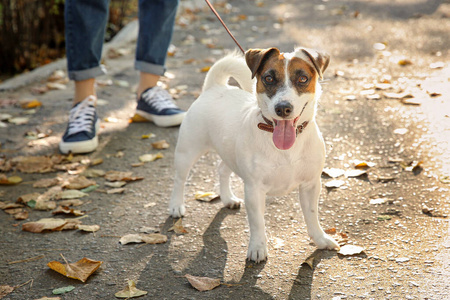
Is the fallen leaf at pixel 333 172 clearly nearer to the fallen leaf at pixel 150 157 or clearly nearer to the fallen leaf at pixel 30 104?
the fallen leaf at pixel 150 157

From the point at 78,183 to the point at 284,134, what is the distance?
2053 millimetres

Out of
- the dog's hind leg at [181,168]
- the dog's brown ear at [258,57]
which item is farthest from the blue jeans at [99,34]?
the dog's brown ear at [258,57]

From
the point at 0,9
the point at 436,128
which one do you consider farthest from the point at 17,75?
the point at 436,128

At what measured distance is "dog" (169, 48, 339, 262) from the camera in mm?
2656

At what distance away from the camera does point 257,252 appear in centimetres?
288

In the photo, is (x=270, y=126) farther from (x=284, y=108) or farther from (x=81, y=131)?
(x=81, y=131)

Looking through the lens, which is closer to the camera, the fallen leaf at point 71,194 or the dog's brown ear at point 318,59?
the dog's brown ear at point 318,59

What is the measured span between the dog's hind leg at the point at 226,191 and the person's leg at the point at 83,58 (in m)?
1.64

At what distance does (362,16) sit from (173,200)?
657 cm

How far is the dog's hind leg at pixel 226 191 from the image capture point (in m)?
3.56

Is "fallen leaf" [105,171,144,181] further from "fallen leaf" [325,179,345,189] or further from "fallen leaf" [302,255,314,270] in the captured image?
"fallen leaf" [302,255,314,270]

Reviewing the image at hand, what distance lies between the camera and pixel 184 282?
2787mm

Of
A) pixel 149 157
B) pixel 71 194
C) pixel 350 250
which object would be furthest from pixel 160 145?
pixel 350 250

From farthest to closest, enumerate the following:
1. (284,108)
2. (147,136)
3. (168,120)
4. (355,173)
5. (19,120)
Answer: (19,120) → (168,120) → (147,136) → (355,173) → (284,108)
